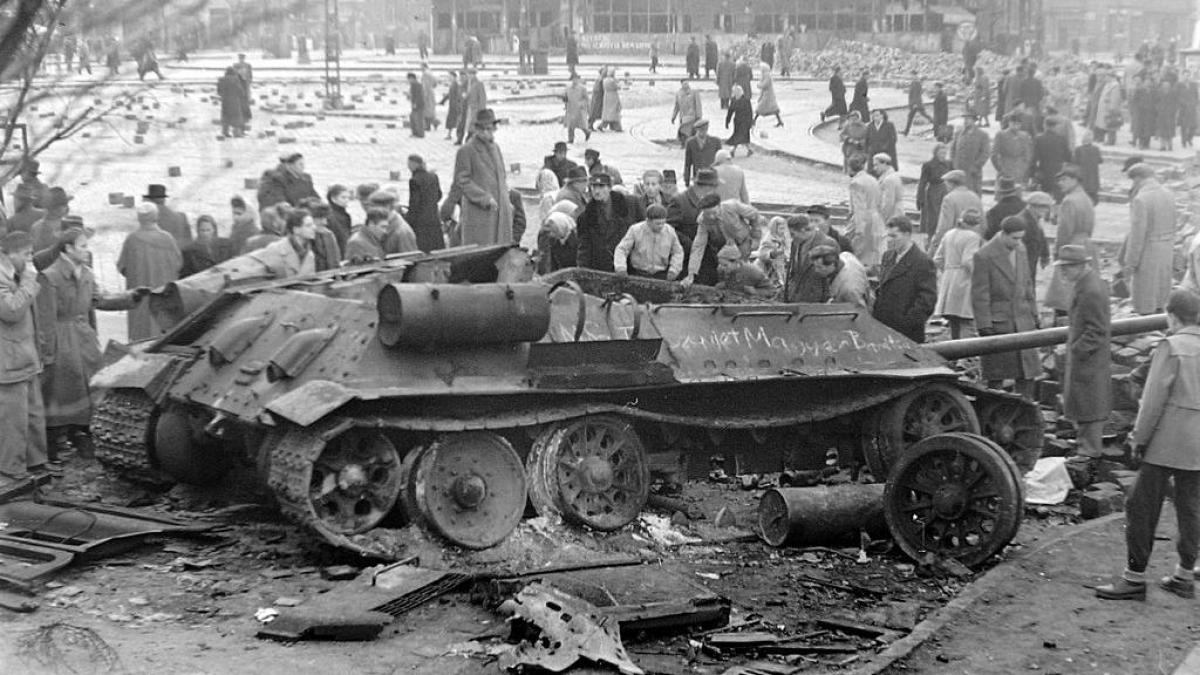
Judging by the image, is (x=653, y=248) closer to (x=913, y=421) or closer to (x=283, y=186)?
(x=913, y=421)

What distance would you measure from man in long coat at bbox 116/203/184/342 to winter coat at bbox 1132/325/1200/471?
8438 millimetres

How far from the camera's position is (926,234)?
21.5 metres

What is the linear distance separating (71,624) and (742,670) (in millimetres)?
3521

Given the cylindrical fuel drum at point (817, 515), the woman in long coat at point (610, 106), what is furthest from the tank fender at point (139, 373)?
the woman in long coat at point (610, 106)

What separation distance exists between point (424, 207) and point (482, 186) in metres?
1.20

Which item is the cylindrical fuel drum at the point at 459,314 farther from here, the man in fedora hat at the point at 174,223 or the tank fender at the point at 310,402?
the man in fedora hat at the point at 174,223

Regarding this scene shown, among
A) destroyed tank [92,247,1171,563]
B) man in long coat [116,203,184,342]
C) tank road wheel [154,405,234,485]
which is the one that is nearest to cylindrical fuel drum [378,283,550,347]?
destroyed tank [92,247,1171,563]

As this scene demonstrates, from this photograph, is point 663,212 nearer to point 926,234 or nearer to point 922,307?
point 922,307

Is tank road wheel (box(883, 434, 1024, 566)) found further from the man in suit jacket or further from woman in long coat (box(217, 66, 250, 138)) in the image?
woman in long coat (box(217, 66, 250, 138))

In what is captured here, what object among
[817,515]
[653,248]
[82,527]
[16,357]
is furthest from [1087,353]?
[16,357]

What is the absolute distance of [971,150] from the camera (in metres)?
22.7

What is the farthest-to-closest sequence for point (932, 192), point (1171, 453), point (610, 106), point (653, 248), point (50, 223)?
point (610, 106) < point (932, 192) < point (653, 248) < point (50, 223) < point (1171, 453)

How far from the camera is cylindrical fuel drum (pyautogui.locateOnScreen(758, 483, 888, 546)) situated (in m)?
10.6

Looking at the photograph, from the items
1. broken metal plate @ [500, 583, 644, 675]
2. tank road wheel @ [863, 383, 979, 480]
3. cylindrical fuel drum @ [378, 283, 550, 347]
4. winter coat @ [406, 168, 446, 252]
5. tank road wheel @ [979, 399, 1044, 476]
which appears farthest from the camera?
winter coat @ [406, 168, 446, 252]
